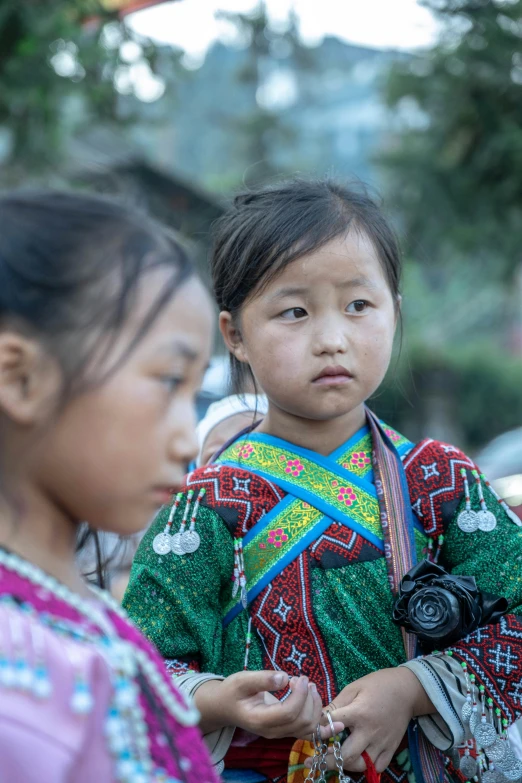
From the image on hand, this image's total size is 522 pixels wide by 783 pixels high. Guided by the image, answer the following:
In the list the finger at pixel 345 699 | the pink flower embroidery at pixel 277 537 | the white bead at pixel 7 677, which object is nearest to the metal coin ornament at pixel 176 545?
the pink flower embroidery at pixel 277 537

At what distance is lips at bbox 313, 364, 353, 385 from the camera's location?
1.74 metres

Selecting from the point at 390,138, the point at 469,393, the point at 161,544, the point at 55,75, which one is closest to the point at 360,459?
the point at 161,544

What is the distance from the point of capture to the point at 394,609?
66.1 inches

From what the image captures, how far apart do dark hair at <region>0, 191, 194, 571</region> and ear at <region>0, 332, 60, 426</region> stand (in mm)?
13

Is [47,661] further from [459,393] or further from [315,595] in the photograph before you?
[459,393]

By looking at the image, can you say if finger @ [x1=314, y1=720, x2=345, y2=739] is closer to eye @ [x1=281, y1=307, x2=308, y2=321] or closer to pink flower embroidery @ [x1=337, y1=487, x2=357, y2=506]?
pink flower embroidery @ [x1=337, y1=487, x2=357, y2=506]

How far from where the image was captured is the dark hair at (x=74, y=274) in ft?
3.43

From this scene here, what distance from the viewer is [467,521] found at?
1.81 meters

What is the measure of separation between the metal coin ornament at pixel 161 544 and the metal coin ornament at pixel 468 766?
2.27ft

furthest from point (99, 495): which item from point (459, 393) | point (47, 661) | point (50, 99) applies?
point (459, 393)

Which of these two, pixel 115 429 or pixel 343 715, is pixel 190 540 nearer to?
pixel 343 715

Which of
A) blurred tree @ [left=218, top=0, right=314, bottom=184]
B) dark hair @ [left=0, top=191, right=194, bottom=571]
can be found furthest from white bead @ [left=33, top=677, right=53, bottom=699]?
blurred tree @ [left=218, top=0, right=314, bottom=184]

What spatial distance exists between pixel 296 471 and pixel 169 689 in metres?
0.75

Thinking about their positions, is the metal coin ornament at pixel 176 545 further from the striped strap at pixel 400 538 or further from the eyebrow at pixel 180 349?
the eyebrow at pixel 180 349
